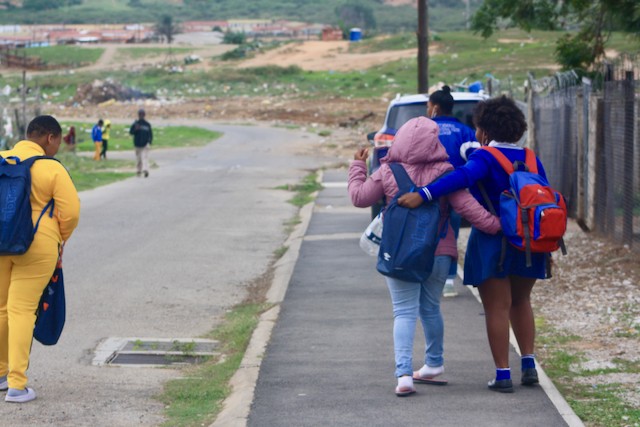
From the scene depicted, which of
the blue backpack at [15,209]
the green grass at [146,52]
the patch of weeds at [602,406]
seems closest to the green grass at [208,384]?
the blue backpack at [15,209]

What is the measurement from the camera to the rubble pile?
70.1 m

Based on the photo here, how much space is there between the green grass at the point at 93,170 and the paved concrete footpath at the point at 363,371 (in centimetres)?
1499

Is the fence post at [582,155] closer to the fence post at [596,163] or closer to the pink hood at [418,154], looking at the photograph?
the fence post at [596,163]

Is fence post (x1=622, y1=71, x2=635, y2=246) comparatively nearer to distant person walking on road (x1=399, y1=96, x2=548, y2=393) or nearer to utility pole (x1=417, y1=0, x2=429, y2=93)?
distant person walking on road (x1=399, y1=96, x2=548, y2=393)

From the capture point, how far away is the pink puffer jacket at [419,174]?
673cm

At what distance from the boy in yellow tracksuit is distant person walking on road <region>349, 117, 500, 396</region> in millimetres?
1812

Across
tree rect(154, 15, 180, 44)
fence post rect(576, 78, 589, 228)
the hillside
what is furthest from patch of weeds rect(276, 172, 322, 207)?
the hillside

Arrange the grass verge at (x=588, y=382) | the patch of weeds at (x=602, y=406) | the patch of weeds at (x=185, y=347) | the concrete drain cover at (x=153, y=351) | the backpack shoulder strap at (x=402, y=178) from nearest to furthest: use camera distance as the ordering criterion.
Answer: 1. the patch of weeds at (x=602, y=406)
2. the grass verge at (x=588, y=382)
3. the backpack shoulder strap at (x=402, y=178)
4. the concrete drain cover at (x=153, y=351)
5. the patch of weeds at (x=185, y=347)

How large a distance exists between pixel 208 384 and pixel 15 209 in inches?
73.2

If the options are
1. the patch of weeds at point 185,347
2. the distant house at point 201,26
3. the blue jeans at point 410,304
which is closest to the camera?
the blue jeans at point 410,304

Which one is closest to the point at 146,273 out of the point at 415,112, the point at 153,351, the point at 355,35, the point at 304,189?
the point at 153,351

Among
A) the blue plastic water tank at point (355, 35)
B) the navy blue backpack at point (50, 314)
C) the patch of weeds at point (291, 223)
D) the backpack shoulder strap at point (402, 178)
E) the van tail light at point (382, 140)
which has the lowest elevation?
the blue plastic water tank at point (355, 35)

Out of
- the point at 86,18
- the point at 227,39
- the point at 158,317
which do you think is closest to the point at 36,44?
the point at 227,39

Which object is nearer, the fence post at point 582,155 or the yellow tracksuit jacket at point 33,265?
the yellow tracksuit jacket at point 33,265
